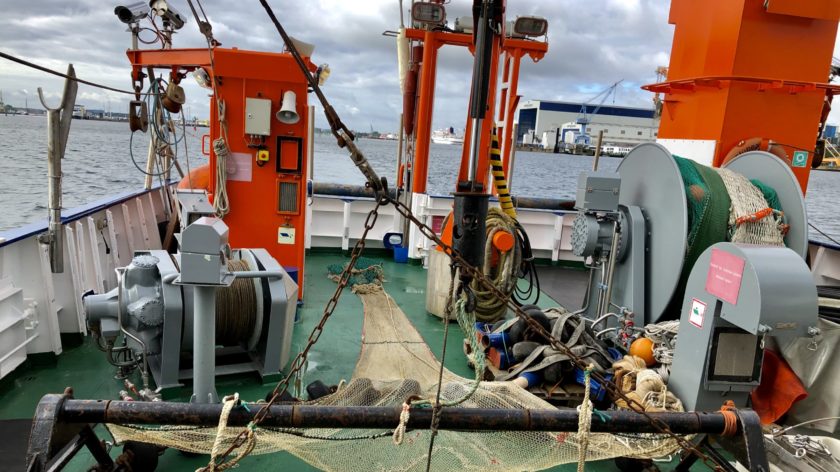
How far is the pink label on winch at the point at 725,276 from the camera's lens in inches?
128

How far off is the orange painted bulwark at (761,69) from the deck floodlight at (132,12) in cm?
665

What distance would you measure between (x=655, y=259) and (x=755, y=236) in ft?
2.71

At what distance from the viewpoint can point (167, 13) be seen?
22.0ft

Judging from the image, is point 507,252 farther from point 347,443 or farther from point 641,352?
point 347,443

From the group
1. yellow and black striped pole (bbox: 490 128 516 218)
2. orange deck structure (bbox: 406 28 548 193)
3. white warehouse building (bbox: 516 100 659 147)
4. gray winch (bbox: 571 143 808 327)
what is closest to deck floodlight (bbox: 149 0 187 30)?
orange deck structure (bbox: 406 28 548 193)

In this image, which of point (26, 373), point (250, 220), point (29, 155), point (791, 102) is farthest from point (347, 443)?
point (29, 155)

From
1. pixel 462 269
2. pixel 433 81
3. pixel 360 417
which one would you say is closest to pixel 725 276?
pixel 462 269

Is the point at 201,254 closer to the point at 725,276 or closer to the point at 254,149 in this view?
the point at 254,149

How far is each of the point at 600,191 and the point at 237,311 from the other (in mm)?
3365

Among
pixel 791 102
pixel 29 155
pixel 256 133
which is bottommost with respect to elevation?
pixel 29 155

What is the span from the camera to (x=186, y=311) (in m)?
3.94

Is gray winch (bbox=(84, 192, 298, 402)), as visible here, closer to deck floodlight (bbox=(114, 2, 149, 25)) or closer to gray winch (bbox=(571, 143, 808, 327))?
gray winch (bbox=(571, 143, 808, 327))

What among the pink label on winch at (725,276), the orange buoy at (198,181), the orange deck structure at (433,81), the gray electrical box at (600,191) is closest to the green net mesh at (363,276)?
the orange deck structure at (433,81)

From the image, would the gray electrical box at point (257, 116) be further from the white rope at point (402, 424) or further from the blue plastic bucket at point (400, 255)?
the white rope at point (402, 424)
